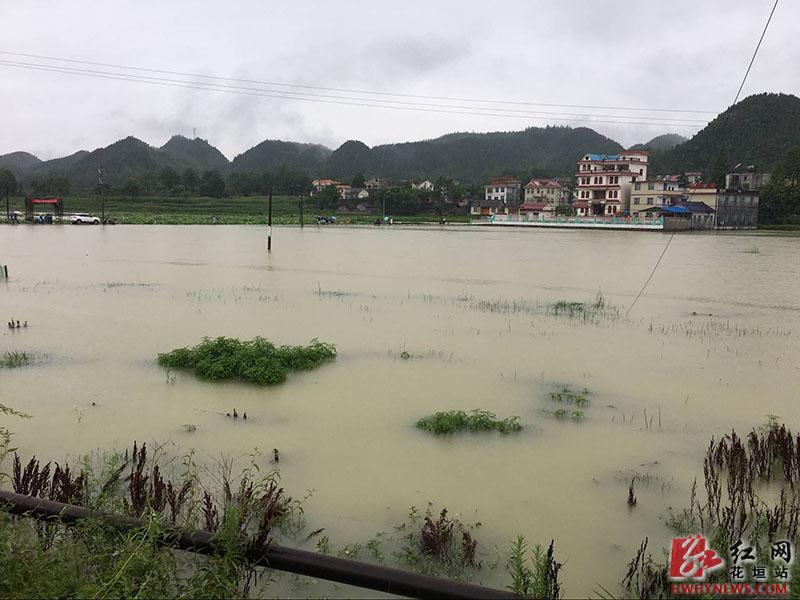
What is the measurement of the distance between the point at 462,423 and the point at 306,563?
13.0ft

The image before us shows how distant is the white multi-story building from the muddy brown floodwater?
5847 cm

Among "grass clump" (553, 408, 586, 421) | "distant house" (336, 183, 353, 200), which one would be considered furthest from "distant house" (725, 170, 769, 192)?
"grass clump" (553, 408, 586, 421)

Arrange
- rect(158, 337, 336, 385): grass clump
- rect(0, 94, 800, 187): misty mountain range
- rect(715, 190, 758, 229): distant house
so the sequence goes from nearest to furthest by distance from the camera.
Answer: rect(158, 337, 336, 385): grass clump
rect(715, 190, 758, 229): distant house
rect(0, 94, 800, 187): misty mountain range

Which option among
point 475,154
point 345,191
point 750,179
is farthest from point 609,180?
point 475,154

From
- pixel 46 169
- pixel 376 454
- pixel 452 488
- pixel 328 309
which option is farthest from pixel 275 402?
A: pixel 46 169

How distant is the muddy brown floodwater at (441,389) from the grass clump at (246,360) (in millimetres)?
222

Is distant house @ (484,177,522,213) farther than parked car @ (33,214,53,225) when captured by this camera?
Yes

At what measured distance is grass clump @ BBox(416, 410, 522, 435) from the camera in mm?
6285

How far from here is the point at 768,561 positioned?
3621 mm

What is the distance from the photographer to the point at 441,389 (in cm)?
779

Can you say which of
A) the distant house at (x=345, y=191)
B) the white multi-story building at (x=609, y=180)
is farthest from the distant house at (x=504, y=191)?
the distant house at (x=345, y=191)

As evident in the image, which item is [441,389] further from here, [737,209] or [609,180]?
[609,180]

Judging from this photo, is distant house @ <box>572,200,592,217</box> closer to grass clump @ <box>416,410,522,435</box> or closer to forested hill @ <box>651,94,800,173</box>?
forested hill @ <box>651,94,800,173</box>

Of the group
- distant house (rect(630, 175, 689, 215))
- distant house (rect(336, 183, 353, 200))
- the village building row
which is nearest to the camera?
the village building row
